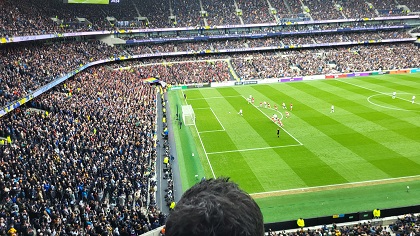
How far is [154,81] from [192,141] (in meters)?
26.3

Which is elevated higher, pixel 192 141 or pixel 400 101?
pixel 400 101

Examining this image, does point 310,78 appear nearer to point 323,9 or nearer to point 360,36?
point 360,36

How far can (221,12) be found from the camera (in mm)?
77312

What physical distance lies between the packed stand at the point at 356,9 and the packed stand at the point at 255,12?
16777 mm

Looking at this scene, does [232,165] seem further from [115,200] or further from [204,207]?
[204,207]

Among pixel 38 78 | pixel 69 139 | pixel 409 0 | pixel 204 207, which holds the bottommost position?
pixel 69 139

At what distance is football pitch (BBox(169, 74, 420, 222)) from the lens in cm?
2291

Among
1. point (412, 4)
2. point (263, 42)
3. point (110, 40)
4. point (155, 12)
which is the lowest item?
point (110, 40)

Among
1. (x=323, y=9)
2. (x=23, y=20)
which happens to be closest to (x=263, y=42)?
(x=323, y=9)

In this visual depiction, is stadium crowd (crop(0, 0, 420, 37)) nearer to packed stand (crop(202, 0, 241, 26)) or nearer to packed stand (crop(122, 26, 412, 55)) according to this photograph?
packed stand (crop(202, 0, 241, 26))

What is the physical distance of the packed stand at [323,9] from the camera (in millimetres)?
77938

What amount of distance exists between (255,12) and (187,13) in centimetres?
1438

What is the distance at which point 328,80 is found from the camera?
61969 mm

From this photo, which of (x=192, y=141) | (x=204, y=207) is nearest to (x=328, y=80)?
(x=192, y=141)
